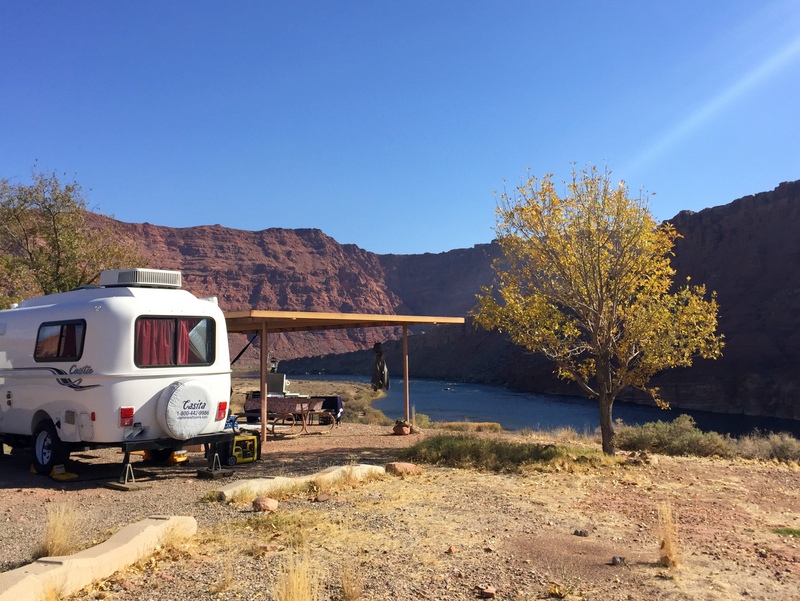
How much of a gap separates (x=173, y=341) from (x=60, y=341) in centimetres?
150

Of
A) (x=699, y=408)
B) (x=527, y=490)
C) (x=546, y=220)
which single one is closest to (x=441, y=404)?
(x=699, y=408)

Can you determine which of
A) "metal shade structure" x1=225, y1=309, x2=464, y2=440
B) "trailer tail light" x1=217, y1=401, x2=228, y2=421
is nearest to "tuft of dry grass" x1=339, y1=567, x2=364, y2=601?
"trailer tail light" x1=217, y1=401, x2=228, y2=421

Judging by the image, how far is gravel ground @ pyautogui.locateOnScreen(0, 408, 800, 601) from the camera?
457 centimetres

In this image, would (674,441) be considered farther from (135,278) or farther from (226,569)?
(226,569)

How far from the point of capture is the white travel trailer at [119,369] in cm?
816

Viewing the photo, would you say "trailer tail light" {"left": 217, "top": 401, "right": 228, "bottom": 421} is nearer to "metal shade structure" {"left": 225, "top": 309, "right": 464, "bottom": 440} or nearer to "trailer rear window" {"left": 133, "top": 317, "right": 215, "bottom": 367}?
"trailer rear window" {"left": 133, "top": 317, "right": 215, "bottom": 367}

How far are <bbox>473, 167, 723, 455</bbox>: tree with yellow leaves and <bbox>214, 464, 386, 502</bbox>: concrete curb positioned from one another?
187 inches

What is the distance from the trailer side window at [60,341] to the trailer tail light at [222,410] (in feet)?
6.37

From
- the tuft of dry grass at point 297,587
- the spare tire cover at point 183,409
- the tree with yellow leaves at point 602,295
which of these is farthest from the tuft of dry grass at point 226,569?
the tree with yellow leaves at point 602,295

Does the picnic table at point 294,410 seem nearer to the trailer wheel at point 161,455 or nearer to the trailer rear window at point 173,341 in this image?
the trailer wheel at point 161,455

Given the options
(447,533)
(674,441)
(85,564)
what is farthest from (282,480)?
(674,441)

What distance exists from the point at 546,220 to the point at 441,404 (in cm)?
3911

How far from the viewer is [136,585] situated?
4.44 meters

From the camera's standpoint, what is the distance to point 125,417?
8.12 m
